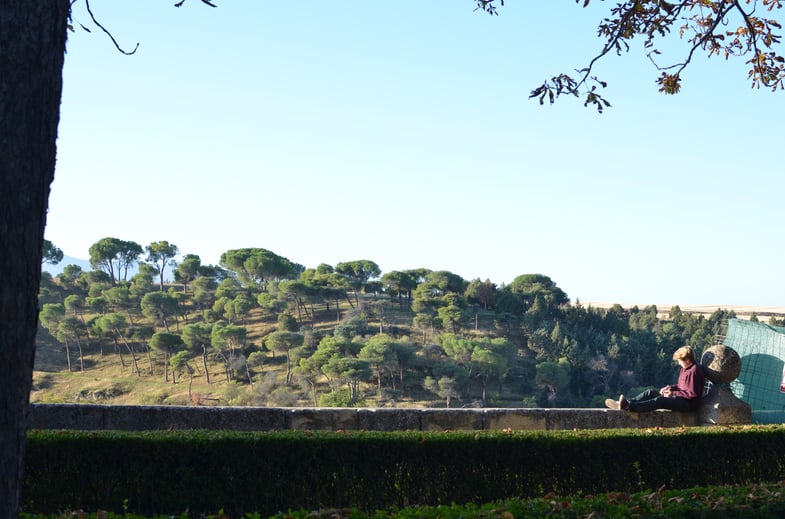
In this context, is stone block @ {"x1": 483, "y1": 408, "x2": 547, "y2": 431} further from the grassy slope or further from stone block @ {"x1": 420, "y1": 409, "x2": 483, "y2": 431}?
the grassy slope

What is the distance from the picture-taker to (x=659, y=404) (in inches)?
335

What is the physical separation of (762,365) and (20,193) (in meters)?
17.4

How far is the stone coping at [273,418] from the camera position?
296 inches

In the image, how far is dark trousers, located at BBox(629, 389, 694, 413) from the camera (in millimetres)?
8461

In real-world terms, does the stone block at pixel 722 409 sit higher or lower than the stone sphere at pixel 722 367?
lower

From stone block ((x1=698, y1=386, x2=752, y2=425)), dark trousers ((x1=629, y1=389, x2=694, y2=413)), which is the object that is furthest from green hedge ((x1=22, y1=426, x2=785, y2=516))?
stone block ((x1=698, y1=386, x2=752, y2=425))

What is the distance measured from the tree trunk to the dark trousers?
6986 millimetres

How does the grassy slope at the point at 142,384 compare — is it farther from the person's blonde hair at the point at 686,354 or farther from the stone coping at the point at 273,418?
the person's blonde hair at the point at 686,354

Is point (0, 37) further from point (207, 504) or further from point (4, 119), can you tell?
point (207, 504)

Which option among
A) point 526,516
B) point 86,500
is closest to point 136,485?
point 86,500

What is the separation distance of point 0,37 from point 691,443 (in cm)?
637

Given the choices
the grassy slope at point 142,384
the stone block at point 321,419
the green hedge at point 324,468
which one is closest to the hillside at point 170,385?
the grassy slope at point 142,384

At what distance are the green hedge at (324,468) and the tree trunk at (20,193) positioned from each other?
10.8 feet

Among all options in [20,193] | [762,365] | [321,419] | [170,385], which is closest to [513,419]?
[321,419]
